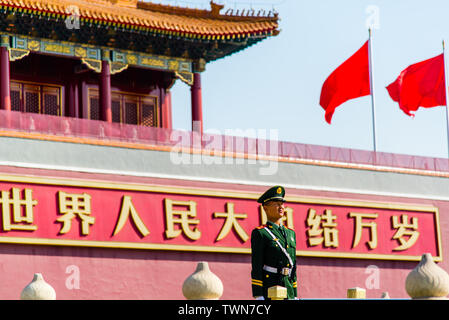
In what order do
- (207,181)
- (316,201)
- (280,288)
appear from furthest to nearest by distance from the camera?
(316,201) < (207,181) < (280,288)

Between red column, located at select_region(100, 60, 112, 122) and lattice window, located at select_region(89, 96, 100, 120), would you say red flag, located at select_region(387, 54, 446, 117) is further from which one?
lattice window, located at select_region(89, 96, 100, 120)

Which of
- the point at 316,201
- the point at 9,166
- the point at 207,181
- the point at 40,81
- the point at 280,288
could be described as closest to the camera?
the point at 280,288

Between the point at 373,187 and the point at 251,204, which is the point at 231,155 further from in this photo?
the point at 373,187

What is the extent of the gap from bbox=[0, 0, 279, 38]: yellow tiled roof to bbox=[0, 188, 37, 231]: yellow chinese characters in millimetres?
3724

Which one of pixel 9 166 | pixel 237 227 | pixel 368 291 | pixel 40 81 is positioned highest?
pixel 40 81

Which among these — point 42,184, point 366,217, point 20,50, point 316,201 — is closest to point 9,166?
point 42,184

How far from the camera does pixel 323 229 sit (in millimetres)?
16656

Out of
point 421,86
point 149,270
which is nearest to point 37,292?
point 149,270

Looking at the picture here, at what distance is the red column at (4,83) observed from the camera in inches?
633

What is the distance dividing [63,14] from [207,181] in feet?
12.7

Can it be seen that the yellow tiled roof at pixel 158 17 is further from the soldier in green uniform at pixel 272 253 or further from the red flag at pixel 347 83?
the soldier in green uniform at pixel 272 253

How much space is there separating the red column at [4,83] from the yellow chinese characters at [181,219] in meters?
3.39

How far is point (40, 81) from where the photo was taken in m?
17.8

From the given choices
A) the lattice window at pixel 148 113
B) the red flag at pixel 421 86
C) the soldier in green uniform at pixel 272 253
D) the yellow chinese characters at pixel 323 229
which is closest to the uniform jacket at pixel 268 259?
the soldier in green uniform at pixel 272 253
